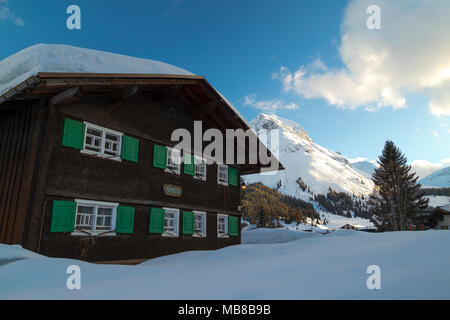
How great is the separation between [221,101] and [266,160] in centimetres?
470

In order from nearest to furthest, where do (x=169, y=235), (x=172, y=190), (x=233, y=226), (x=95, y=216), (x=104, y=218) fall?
(x=95, y=216) < (x=104, y=218) < (x=169, y=235) < (x=172, y=190) < (x=233, y=226)

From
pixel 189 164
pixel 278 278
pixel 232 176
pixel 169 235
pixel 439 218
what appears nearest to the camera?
pixel 278 278

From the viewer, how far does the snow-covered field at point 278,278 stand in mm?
3699

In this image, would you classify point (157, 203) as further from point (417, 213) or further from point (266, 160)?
point (417, 213)

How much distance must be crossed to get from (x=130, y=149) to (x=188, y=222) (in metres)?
3.96

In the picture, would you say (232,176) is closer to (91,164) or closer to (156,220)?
(156,220)

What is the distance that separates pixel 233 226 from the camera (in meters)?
15.1

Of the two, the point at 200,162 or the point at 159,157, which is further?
the point at 200,162

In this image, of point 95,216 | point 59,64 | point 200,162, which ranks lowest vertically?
point 95,216

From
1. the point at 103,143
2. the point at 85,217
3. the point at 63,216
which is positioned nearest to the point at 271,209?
the point at 103,143

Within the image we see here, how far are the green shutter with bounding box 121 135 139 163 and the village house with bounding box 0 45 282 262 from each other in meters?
0.04

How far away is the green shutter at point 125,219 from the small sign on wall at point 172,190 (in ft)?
5.59

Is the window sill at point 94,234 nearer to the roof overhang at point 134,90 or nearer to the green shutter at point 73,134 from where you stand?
the green shutter at point 73,134
